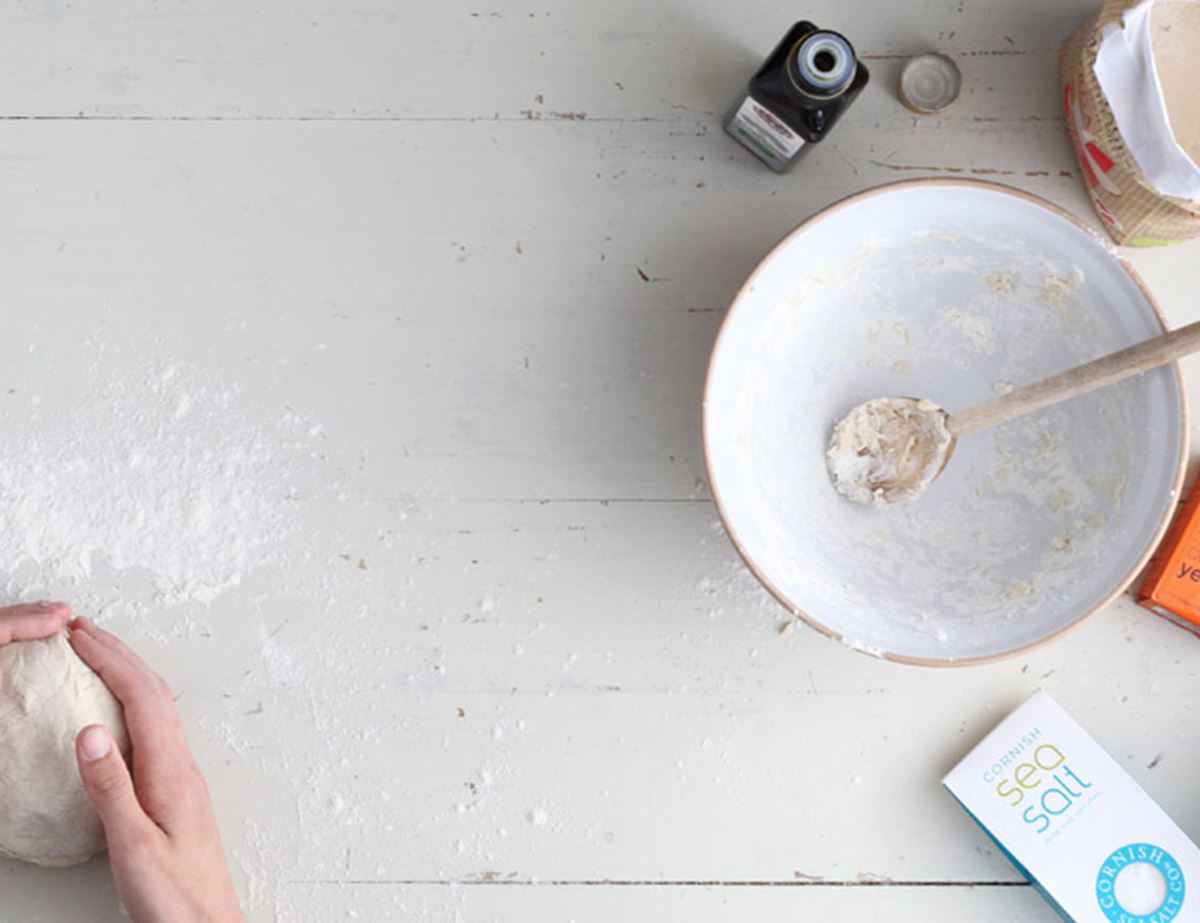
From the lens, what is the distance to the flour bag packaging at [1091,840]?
3.26 feet

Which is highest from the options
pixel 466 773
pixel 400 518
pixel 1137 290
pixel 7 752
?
pixel 1137 290

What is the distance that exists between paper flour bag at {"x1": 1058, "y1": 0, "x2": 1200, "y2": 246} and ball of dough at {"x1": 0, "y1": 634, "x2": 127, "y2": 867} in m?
0.97

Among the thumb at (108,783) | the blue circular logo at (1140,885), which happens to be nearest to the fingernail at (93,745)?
the thumb at (108,783)

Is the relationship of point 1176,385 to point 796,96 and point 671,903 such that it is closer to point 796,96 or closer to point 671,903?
point 796,96

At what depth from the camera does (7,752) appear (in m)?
0.96

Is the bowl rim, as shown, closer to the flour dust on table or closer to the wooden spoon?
the wooden spoon

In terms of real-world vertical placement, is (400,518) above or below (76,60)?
below

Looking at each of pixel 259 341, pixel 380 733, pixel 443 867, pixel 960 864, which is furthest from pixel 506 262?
pixel 960 864

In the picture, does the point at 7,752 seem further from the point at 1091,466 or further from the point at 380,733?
the point at 1091,466

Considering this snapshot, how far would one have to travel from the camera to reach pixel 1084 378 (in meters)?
0.83

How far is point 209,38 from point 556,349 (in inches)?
17.1

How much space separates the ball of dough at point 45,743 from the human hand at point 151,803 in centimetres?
2

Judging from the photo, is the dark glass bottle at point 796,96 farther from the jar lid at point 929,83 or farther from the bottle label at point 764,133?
the jar lid at point 929,83

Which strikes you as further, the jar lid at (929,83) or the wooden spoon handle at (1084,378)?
the jar lid at (929,83)
